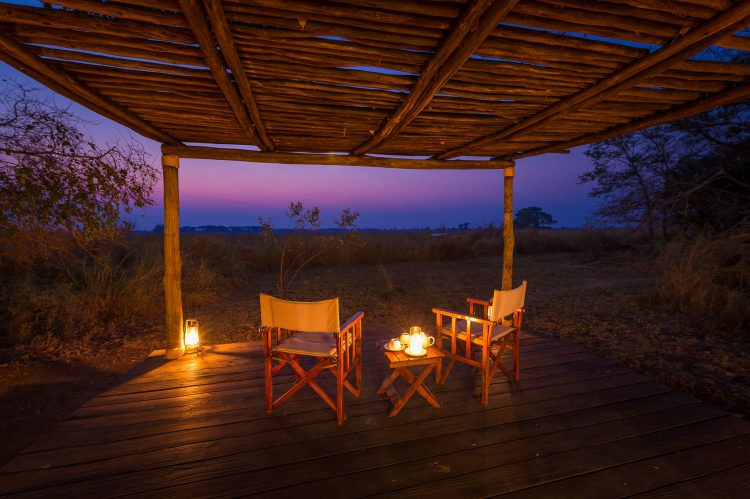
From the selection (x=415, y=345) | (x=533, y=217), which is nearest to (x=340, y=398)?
(x=415, y=345)

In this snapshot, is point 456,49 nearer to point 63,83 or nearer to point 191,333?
point 63,83

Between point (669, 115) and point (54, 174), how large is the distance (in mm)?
5805

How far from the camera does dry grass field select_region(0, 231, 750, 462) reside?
128 inches

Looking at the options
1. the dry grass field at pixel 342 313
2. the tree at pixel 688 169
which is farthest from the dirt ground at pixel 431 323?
the tree at pixel 688 169

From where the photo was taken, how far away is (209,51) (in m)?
1.69

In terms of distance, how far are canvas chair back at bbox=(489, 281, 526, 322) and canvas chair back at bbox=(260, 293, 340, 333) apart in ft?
4.08

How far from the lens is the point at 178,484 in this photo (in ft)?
5.86

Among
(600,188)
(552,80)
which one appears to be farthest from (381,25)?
(600,188)

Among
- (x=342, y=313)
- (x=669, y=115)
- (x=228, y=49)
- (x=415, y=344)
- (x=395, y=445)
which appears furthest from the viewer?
(x=342, y=313)

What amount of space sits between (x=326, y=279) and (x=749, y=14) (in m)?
9.02

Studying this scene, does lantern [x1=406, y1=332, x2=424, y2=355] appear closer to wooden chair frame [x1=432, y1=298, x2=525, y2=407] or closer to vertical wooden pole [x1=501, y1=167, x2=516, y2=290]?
wooden chair frame [x1=432, y1=298, x2=525, y2=407]

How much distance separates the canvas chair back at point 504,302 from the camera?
254cm

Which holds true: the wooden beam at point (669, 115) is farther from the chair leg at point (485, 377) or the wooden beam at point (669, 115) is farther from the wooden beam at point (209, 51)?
the wooden beam at point (209, 51)

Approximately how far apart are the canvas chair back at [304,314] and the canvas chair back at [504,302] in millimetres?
1244
